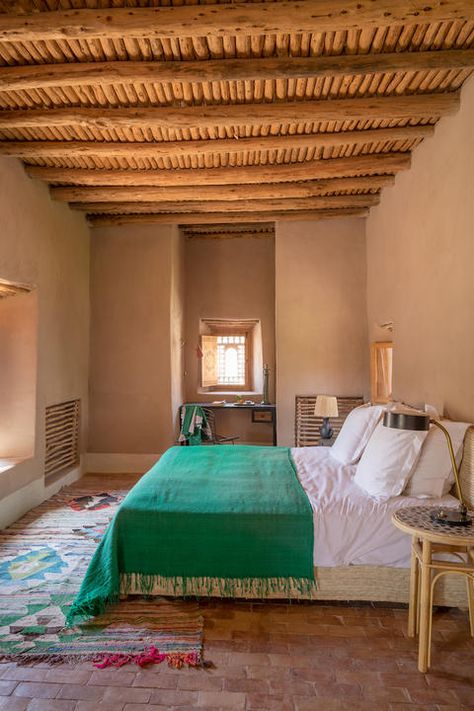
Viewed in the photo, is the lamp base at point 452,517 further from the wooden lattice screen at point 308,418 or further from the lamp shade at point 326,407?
the wooden lattice screen at point 308,418

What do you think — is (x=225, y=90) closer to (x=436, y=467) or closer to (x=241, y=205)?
(x=241, y=205)

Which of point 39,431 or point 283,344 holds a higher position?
point 283,344

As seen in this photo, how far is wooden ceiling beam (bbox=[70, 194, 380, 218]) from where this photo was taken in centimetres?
524

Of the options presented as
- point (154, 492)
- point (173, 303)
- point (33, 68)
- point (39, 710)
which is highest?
point (33, 68)

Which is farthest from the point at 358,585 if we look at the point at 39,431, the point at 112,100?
the point at 112,100

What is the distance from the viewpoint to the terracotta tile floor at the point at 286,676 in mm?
1946

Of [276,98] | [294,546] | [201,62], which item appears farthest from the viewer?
[276,98]

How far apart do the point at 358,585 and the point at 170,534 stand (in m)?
1.20

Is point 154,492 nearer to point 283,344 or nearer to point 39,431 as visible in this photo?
point 39,431

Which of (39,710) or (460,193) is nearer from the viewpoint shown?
(39,710)

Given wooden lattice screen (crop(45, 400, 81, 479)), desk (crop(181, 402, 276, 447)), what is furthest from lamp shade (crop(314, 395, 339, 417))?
wooden lattice screen (crop(45, 400, 81, 479))

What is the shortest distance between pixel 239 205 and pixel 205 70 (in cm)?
248

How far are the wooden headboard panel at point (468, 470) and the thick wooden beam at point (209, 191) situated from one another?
3.07 meters

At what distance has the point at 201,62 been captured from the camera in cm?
292
